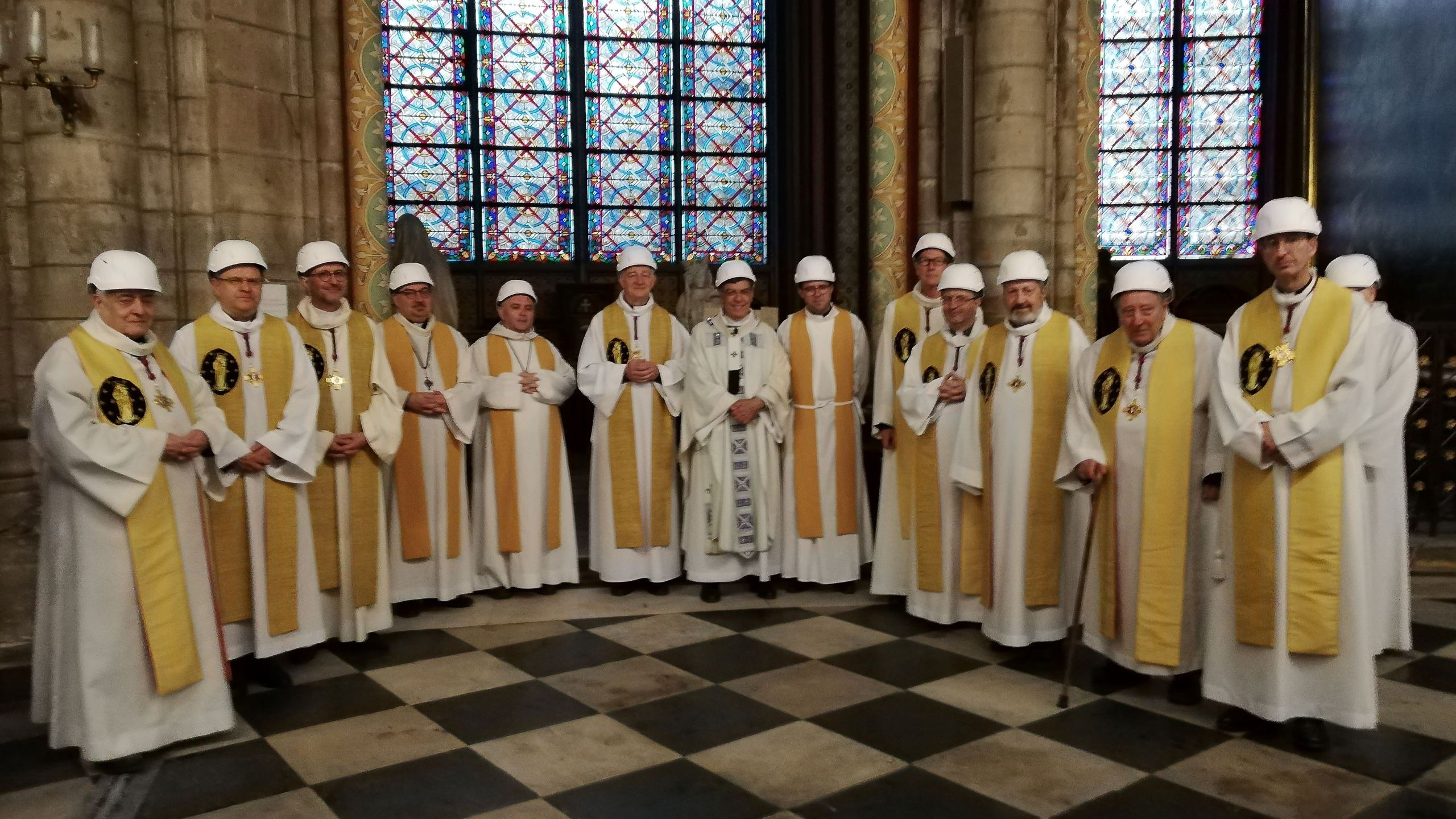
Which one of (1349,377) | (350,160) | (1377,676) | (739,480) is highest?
(350,160)

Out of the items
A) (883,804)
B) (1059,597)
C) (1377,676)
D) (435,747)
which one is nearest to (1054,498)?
(1059,597)

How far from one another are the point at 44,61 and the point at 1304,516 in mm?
5539

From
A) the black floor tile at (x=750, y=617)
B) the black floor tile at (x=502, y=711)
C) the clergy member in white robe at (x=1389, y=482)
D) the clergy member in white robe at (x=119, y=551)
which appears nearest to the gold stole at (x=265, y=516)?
the clergy member in white robe at (x=119, y=551)

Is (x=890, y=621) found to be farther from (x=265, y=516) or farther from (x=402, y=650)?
(x=265, y=516)

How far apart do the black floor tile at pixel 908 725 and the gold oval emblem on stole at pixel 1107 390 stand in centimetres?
137

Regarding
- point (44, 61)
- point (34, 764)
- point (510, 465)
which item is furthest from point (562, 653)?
point (44, 61)

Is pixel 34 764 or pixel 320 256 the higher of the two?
pixel 320 256

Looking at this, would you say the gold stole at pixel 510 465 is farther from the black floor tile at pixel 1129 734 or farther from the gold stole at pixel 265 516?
the black floor tile at pixel 1129 734

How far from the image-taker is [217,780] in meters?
3.68

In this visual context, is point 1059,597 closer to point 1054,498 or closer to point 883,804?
point 1054,498

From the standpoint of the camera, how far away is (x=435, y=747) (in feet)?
12.9

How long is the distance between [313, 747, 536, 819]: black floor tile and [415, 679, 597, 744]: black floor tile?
0.26m

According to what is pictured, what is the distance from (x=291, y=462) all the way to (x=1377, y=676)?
4736 millimetres

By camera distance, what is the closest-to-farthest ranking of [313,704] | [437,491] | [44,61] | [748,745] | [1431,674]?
[748,745], [313,704], [1431,674], [44,61], [437,491]
